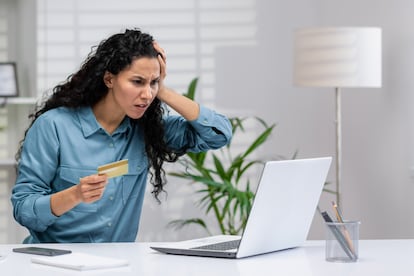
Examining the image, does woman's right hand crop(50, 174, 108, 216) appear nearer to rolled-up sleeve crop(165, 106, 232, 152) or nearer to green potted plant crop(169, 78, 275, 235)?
rolled-up sleeve crop(165, 106, 232, 152)

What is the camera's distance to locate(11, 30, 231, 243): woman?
8.91 ft

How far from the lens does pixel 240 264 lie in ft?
7.04

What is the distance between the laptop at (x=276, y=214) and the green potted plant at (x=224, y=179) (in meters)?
1.55

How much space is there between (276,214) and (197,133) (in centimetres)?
77

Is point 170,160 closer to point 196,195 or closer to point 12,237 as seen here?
point 196,195

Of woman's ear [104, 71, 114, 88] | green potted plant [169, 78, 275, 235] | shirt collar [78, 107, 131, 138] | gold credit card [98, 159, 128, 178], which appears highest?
woman's ear [104, 71, 114, 88]

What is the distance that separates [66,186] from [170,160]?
0.40 meters

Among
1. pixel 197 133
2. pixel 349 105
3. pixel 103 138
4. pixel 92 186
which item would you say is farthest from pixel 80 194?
pixel 349 105

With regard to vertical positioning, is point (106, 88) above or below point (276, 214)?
above

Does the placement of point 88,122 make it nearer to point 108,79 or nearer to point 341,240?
point 108,79

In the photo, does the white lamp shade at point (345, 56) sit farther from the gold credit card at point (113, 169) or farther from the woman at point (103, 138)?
the gold credit card at point (113, 169)

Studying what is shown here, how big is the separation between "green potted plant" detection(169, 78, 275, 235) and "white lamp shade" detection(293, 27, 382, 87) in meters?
0.41

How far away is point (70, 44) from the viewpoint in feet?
15.2

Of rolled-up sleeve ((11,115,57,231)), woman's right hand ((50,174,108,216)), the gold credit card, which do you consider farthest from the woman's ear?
the gold credit card
